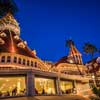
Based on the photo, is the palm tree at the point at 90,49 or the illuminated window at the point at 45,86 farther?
the palm tree at the point at 90,49

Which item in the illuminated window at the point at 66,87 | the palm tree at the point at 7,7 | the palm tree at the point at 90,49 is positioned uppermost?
the palm tree at the point at 90,49

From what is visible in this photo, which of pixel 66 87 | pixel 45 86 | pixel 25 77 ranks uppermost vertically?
pixel 25 77

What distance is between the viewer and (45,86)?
121ft

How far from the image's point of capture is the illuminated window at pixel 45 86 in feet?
111

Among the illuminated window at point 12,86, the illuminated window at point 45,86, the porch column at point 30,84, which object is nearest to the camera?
the porch column at point 30,84

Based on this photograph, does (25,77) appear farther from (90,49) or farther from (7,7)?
(90,49)

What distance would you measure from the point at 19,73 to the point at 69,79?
11385 mm

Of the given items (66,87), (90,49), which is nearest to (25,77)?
(66,87)

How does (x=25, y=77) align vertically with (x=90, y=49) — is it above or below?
below

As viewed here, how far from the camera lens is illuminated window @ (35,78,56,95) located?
33969mm

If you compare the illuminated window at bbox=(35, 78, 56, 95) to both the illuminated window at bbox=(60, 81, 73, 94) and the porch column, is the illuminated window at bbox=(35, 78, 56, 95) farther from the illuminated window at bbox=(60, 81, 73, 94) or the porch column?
the illuminated window at bbox=(60, 81, 73, 94)

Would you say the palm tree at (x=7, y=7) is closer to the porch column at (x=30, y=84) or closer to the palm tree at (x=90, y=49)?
the porch column at (x=30, y=84)

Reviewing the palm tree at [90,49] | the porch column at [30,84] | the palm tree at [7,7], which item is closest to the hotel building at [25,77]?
the porch column at [30,84]

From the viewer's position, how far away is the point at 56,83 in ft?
123
